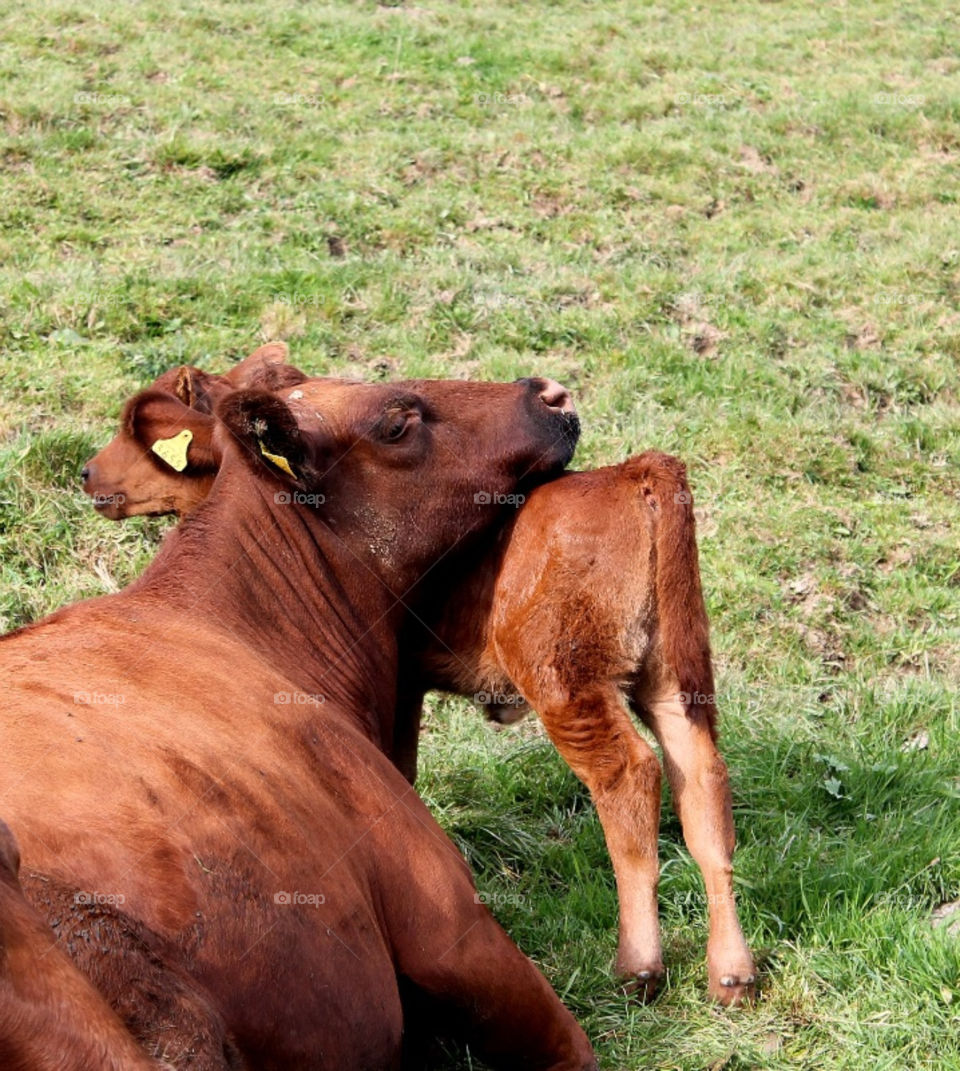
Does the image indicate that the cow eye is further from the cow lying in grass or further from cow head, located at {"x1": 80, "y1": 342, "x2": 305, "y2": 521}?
cow head, located at {"x1": 80, "y1": 342, "x2": 305, "y2": 521}

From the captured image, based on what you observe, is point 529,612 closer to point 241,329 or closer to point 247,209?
point 241,329

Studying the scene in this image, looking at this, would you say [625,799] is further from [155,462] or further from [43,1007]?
[43,1007]

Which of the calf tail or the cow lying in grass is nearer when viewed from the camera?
the cow lying in grass

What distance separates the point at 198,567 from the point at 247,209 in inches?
285

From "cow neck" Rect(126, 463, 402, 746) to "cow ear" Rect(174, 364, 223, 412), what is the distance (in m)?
0.75

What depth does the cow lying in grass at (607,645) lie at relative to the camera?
17.3 ft

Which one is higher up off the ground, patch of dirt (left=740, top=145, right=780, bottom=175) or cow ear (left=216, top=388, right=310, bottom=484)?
cow ear (left=216, top=388, right=310, bottom=484)

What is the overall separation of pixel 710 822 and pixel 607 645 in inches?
29.0

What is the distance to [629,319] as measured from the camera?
10688 mm

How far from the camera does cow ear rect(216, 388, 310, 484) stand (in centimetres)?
522

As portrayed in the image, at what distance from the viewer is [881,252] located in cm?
1230

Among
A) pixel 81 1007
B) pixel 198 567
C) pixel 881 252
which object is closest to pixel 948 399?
pixel 881 252

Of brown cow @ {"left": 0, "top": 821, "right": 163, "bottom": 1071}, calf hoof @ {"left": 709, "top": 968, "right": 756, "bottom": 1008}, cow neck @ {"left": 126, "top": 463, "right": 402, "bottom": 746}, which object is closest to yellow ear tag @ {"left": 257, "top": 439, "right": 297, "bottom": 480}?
cow neck @ {"left": 126, "top": 463, "right": 402, "bottom": 746}

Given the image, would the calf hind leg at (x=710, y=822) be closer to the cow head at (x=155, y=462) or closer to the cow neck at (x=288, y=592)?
the cow neck at (x=288, y=592)
